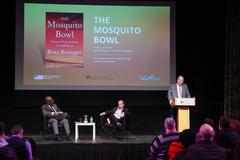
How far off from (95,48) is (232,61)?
9.77 feet

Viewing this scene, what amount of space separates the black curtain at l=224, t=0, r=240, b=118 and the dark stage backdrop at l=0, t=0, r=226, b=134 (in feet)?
0.91

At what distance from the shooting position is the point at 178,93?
875 centimetres

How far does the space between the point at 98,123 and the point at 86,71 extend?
1.17m

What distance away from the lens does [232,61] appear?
31.3ft

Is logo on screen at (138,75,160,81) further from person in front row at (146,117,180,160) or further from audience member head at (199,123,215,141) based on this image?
audience member head at (199,123,215,141)

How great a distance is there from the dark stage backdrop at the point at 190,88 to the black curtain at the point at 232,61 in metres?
0.28

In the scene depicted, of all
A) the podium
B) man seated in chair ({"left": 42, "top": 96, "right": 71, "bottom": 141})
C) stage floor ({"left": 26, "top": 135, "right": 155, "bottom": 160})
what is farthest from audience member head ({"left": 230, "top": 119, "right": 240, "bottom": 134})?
man seated in chair ({"left": 42, "top": 96, "right": 71, "bottom": 141})

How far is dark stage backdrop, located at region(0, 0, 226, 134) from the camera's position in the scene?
9.54 metres

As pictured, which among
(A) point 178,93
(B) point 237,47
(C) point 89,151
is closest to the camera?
(C) point 89,151

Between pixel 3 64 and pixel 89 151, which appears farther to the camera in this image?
pixel 3 64

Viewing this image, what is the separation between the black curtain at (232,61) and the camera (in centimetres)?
938

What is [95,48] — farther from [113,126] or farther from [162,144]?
[162,144]

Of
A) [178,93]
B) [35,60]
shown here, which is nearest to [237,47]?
[178,93]

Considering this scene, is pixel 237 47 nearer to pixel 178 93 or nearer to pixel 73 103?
pixel 178 93
